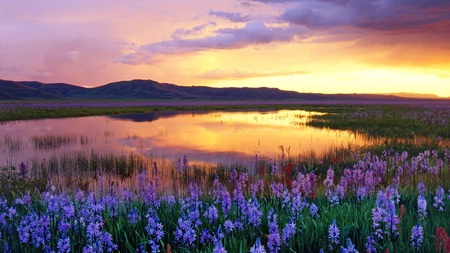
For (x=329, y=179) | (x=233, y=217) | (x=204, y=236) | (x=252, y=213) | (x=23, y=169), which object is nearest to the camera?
(x=204, y=236)

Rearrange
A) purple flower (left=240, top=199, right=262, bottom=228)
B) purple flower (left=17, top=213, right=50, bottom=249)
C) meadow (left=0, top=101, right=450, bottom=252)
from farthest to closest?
purple flower (left=240, top=199, right=262, bottom=228) → purple flower (left=17, top=213, right=50, bottom=249) → meadow (left=0, top=101, right=450, bottom=252)

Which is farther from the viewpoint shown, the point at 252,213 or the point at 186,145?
the point at 186,145

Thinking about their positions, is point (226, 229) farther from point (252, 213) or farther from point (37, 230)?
point (37, 230)

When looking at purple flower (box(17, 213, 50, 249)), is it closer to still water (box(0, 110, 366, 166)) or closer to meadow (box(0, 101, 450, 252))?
meadow (box(0, 101, 450, 252))

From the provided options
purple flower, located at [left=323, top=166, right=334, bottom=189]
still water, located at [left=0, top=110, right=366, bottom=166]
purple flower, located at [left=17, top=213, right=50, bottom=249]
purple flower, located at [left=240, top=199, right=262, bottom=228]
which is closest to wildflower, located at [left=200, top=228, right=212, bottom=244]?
purple flower, located at [left=240, top=199, right=262, bottom=228]

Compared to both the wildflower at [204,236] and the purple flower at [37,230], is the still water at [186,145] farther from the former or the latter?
the purple flower at [37,230]

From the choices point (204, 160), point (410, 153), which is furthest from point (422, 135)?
point (204, 160)

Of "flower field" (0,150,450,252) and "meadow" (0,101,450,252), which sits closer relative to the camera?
"flower field" (0,150,450,252)

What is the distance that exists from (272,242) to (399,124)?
25492mm

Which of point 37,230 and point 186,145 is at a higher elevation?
point 37,230

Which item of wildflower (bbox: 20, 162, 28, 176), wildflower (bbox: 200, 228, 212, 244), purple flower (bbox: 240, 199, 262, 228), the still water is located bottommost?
the still water

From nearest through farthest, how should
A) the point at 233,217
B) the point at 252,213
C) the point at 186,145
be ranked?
1. the point at 252,213
2. the point at 233,217
3. the point at 186,145

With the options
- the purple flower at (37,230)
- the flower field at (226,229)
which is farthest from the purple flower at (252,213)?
the purple flower at (37,230)

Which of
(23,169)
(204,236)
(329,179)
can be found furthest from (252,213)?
(23,169)
